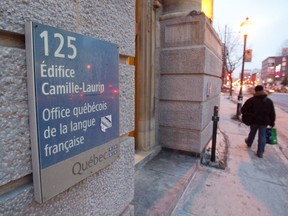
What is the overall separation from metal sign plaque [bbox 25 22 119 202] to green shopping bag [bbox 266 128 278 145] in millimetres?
4775

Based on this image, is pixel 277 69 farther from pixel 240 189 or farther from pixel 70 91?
pixel 70 91

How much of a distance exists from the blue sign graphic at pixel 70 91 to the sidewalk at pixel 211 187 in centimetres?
171

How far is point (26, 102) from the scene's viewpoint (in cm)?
90

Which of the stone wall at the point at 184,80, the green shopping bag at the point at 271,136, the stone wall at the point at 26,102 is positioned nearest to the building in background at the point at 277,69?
the green shopping bag at the point at 271,136

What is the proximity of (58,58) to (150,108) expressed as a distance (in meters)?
3.25

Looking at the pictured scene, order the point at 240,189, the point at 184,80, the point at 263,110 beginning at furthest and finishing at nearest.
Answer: the point at 263,110 → the point at 184,80 → the point at 240,189

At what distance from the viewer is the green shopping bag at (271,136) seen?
4742mm

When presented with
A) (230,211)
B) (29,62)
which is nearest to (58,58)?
(29,62)

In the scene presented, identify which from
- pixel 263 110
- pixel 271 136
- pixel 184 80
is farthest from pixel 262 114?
pixel 184 80

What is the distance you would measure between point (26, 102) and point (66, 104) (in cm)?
18

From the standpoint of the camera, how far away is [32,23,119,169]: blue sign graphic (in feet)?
2.94

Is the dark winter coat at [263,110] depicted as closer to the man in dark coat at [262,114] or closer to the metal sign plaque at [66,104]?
the man in dark coat at [262,114]

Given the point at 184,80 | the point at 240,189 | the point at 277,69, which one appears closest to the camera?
the point at 240,189

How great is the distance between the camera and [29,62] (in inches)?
33.8
